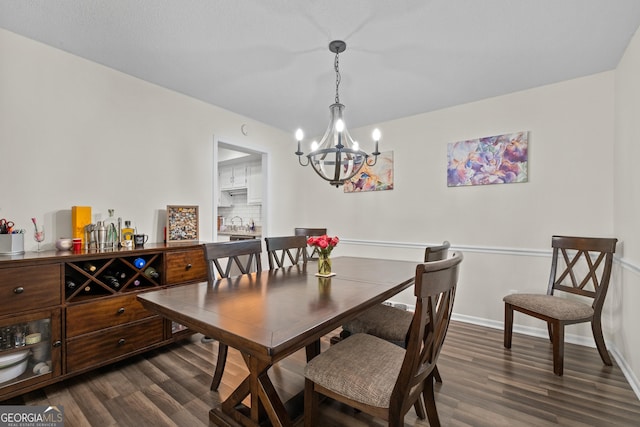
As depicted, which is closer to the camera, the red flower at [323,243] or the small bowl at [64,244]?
the red flower at [323,243]

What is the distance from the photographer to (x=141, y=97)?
2725 mm

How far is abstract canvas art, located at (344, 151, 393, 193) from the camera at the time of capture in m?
3.78

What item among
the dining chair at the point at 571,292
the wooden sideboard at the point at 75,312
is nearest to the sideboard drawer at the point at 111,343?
the wooden sideboard at the point at 75,312

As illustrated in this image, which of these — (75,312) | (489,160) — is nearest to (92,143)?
(75,312)

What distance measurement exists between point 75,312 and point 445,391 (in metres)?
2.59

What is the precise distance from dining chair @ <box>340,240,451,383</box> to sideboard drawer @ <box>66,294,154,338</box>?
167 cm

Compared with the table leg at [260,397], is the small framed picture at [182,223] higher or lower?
higher

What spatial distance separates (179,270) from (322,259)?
1376 mm

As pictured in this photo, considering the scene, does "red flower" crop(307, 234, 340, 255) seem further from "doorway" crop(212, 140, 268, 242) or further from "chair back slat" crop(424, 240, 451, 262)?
"doorway" crop(212, 140, 268, 242)

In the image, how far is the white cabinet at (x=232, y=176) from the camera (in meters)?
5.45

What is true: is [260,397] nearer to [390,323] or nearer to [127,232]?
[390,323]

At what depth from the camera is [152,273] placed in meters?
2.41

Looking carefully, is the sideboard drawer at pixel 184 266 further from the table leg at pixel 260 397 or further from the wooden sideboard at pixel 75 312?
the table leg at pixel 260 397

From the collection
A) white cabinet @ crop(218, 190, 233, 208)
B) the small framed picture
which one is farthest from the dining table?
white cabinet @ crop(218, 190, 233, 208)
